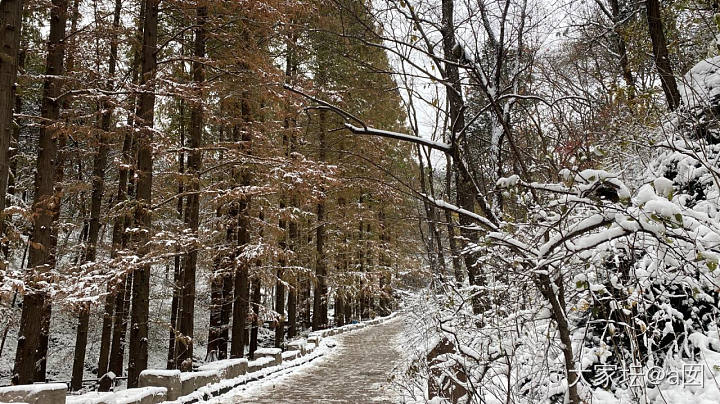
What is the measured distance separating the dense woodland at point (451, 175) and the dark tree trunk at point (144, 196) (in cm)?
5

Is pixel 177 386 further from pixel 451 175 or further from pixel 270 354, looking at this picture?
pixel 451 175

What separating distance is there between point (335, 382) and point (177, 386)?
427 centimetres

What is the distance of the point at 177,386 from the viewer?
24.6 feet

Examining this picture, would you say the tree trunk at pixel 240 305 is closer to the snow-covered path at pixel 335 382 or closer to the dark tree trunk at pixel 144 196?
the snow-covered path at pixel 335 382

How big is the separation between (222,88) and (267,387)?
6634mm

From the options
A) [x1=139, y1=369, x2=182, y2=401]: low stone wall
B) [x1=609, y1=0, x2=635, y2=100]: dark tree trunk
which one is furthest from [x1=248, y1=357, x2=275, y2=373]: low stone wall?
[x1=609, y1=0, x2=635, y2=100]: dark tree trunk

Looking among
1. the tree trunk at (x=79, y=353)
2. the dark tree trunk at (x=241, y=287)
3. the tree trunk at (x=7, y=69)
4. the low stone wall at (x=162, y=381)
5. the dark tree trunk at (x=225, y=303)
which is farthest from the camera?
the dark tree trunk at (x=225, y=303)


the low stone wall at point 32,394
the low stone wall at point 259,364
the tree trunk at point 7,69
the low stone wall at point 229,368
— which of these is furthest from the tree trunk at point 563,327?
the low stone wall at point 259,364

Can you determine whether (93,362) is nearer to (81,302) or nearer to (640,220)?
(81,302)

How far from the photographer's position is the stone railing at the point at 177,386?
17.6 feet

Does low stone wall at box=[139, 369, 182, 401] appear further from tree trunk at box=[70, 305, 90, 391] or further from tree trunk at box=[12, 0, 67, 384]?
tree trunk at box=[70, 305, 90, 391]

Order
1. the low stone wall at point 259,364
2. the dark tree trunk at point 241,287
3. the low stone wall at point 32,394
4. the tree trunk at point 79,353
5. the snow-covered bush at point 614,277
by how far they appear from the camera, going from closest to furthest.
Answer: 1. the snow-covered bush at point 614,277
2. the low stone wall at point 32,394
3. the low stone wall at point 259,364
4. the dark tree trunk at point 241,287
5. the tree trunk at point 79,353

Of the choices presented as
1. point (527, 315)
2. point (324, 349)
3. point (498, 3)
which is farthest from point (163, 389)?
point (324, 349)

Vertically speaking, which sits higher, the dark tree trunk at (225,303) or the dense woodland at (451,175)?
the dense woodland at (451,175)
